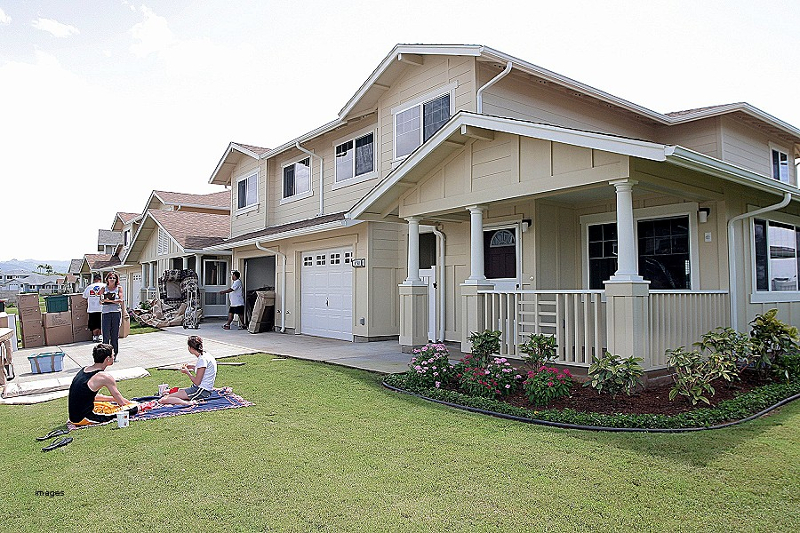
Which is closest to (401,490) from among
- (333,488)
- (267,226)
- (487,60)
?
(333,488)

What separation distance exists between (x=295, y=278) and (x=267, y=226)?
2823mm

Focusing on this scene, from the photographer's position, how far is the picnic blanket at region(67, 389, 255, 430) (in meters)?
5.85

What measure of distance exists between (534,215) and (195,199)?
21.1 meters

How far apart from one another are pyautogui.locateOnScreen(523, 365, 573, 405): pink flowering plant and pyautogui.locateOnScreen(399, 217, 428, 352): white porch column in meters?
3.98

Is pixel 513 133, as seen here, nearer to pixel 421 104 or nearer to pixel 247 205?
pixel 421 104

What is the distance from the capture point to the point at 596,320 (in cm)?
688

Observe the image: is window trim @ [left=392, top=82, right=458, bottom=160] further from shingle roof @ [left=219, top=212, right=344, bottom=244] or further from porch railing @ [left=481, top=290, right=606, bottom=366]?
porch railing @ [left=481, top=290, right=606, bottom=366]

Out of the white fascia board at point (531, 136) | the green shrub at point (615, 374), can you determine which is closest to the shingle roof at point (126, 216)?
the white fascia board at point (531, 136)

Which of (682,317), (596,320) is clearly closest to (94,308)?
(596,320)

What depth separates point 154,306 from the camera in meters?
18.1

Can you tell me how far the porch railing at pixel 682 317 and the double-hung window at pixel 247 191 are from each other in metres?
13.6

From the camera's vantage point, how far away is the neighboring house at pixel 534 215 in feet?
22.9

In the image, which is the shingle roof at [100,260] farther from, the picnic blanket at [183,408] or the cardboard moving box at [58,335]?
the picnic blanket at [183,408]

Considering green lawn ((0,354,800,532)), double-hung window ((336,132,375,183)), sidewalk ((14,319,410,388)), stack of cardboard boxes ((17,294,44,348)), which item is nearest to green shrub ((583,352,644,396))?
green lawn ((0,354,800,532))
